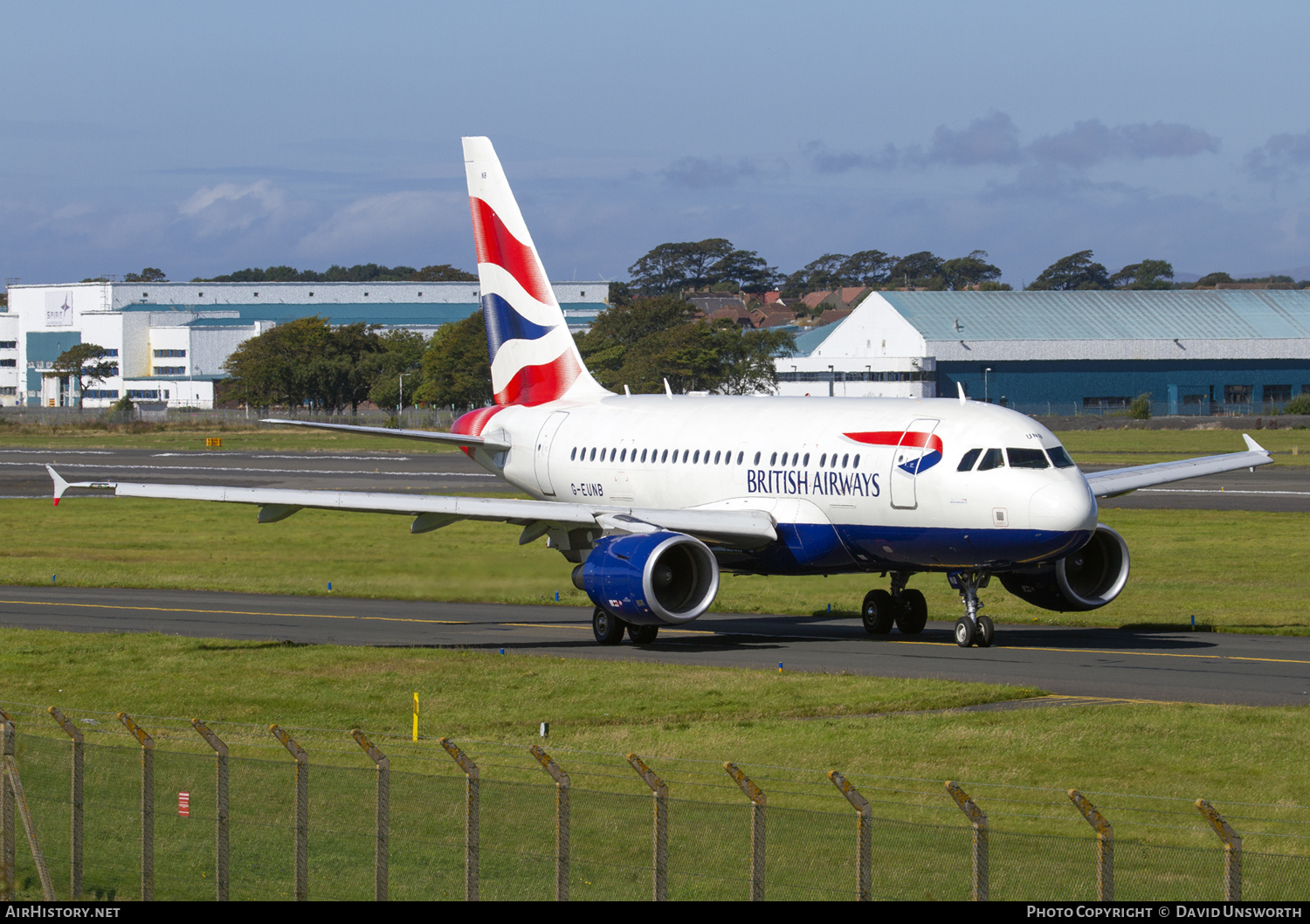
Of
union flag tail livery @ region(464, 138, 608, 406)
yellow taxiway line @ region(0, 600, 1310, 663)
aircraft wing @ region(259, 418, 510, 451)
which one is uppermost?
union flag tail livery @ region(464, 138, 608, 406)

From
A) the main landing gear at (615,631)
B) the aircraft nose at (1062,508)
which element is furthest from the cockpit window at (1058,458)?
the main landing gear at (615,631)

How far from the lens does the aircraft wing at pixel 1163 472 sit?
120 ft

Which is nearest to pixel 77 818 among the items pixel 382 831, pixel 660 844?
pixel 382 831

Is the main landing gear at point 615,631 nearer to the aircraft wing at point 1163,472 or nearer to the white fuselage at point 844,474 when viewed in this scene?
the white fuselage at point 844,474

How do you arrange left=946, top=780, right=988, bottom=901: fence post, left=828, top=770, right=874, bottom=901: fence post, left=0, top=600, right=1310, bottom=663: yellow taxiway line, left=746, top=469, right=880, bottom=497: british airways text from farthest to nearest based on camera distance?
left=746, top=469, right=880, bottom=497: british airways text, left=0, top=600, right=1310, bottom=663: yellow taxiway line, left=828, top=770, right=874, bottom=901: fence post, left=946, top=780, right=988, bottom=901: fence post

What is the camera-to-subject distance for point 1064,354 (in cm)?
16512

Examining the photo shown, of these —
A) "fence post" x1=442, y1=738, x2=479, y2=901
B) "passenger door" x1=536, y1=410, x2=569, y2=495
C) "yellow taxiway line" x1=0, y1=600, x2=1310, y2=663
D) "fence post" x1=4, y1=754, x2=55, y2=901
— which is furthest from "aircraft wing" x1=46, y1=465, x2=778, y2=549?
"fence post" x1=442, y1=738, x2=479, y2=901

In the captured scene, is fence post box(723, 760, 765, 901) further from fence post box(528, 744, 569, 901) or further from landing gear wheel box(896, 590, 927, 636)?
landing gear wheel box(896, 590, 927, 636)

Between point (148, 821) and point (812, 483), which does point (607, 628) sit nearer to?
point (812, 483)

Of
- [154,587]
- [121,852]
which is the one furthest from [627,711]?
[154,587]

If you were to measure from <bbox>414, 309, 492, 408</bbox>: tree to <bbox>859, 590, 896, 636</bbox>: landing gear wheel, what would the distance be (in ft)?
482

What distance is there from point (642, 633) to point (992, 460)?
8.11m

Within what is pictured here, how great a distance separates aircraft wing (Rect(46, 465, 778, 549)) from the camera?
33156mm

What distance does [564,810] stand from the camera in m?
12.5
